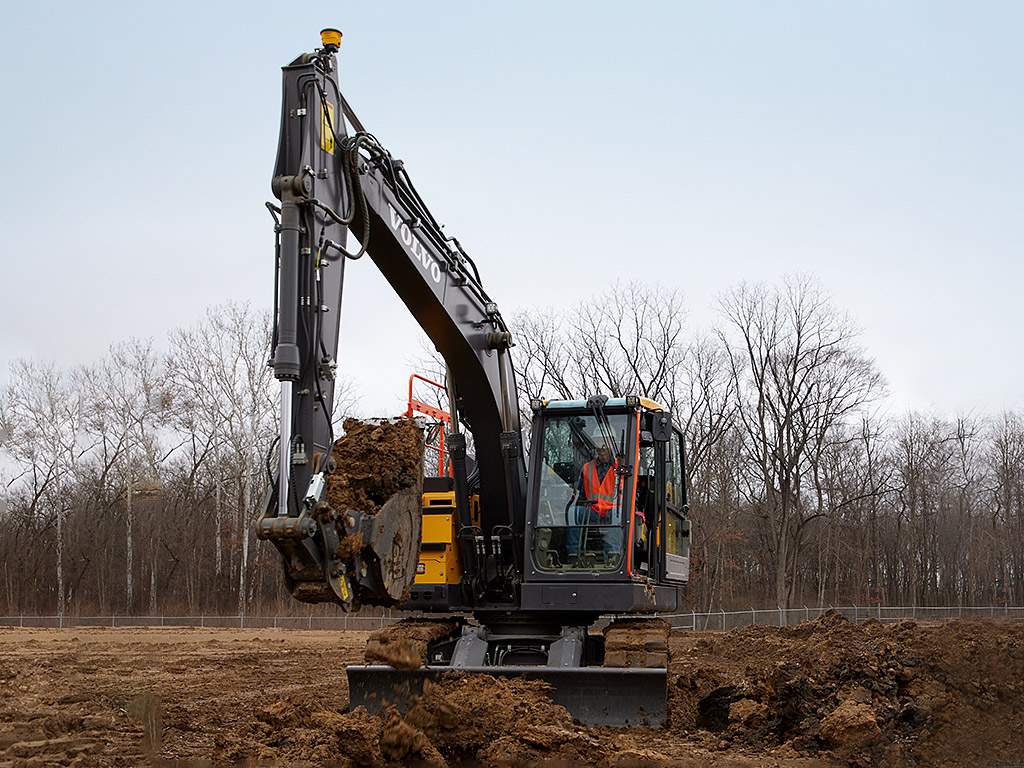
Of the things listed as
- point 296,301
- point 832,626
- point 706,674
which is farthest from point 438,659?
point 832,626

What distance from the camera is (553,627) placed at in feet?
34.1

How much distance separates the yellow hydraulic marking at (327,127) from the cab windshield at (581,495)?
12.2 ft

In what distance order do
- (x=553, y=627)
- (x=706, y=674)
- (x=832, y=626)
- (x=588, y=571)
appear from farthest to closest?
(x=832, y=626) < (x=706, y=674) < (x=553, y=627) < (x=588, y=571)

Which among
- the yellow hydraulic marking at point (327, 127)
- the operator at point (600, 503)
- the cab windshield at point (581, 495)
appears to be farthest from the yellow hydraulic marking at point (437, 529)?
the yellow hydraulic marking at point (327, 127)

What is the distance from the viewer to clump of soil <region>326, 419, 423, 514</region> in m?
7.24

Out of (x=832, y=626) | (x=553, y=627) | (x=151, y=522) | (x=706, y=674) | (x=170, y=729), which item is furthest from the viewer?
(x=151, y=522)

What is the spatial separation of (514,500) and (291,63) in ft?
15.2

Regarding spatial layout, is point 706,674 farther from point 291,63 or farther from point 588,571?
point 291,63

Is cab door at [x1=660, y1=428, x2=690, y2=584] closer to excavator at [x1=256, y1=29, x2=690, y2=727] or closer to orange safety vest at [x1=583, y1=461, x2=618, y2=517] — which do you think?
excavator at [x1=256, y1=29, x2=690, y2=727]

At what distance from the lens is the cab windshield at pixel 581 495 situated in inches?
387

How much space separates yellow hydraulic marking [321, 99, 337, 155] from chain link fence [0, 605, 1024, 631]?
21633 mm

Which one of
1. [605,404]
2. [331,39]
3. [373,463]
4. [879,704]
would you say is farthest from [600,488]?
[331,39]

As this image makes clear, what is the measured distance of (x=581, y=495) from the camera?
1009cm

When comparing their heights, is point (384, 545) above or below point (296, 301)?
below
